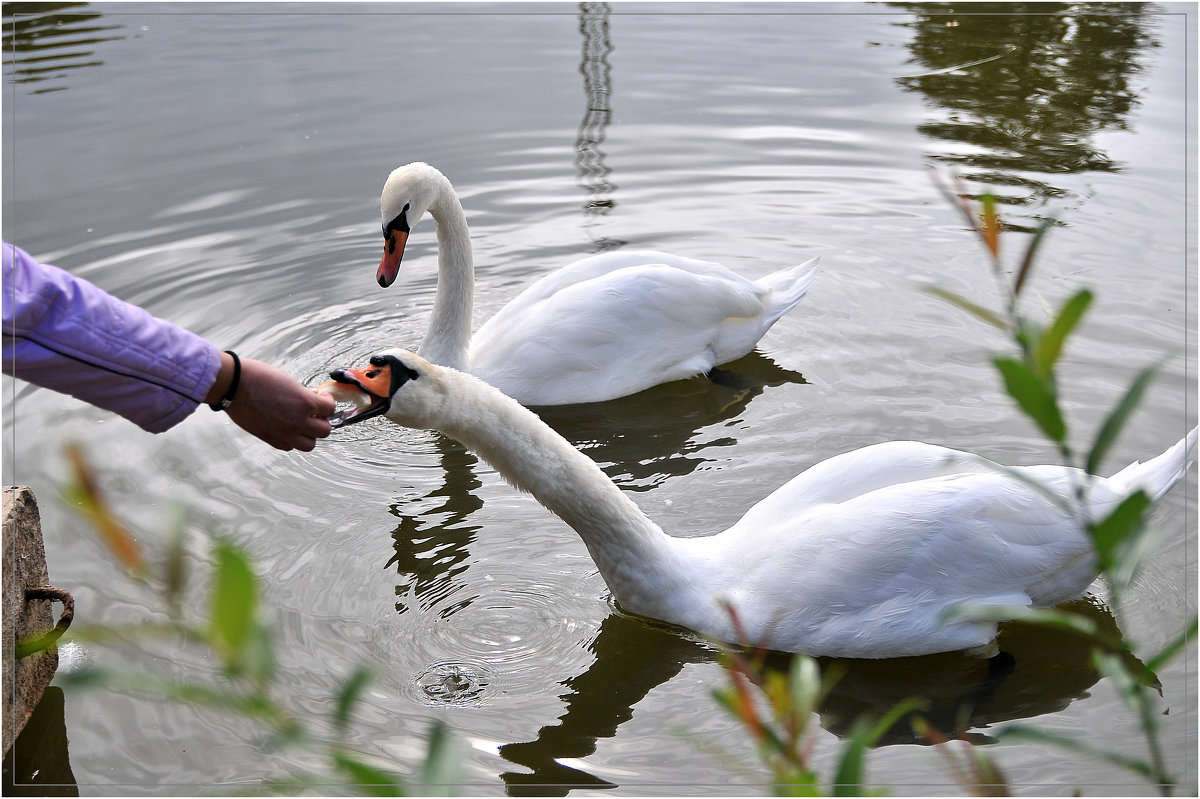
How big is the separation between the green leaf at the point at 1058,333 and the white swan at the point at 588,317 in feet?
16.3

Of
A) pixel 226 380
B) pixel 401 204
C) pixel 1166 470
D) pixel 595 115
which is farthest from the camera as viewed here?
pixel 595 115

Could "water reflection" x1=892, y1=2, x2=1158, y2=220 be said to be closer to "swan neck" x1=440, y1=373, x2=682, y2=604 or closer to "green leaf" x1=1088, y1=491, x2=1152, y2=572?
"swan neck" x1=440, y1=373, x2=682, y2=604

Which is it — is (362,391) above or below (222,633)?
below

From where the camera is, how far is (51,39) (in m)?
12.5

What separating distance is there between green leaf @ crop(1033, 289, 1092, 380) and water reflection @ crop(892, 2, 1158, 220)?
7.72 metres

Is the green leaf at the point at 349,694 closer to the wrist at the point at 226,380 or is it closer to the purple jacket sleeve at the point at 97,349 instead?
the purple jacket sleeve at the point at 97,349

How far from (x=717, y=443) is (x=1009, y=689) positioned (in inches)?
86.9

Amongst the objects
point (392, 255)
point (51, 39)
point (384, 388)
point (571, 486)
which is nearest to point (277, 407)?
point (384, 388)

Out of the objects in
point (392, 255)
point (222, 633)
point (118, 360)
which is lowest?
point (392, 255)

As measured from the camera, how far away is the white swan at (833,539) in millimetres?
3648

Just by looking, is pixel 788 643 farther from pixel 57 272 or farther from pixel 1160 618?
pixel 57 272

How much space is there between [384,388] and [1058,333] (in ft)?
8.79

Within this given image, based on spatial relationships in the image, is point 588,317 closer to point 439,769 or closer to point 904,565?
point 904,565

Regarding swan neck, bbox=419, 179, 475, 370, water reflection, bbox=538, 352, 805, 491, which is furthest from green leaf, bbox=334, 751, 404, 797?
swan neck, bbox=419, 179, 475, 370
